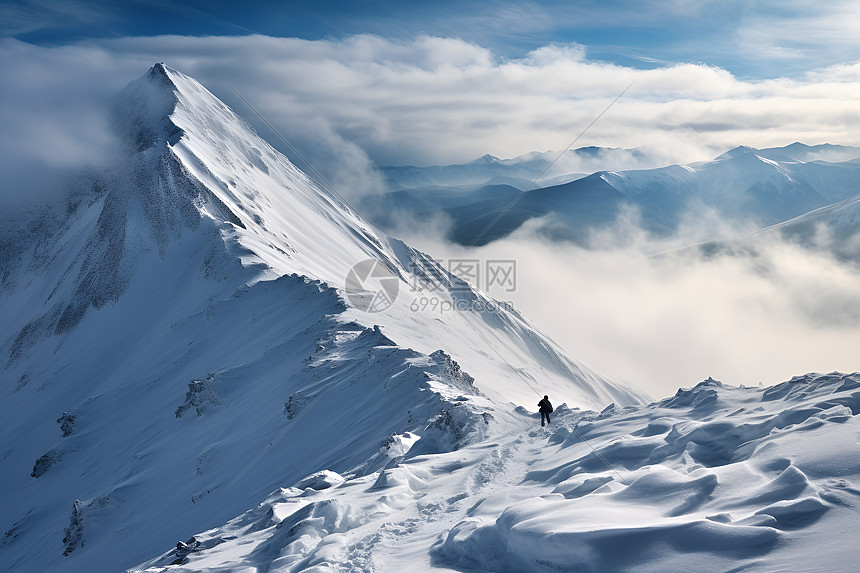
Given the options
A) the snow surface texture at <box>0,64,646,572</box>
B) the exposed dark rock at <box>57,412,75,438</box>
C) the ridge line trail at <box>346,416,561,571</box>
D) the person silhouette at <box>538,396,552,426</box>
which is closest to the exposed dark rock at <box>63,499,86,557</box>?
the snow surface texture at <box>0,64,646,572</box>

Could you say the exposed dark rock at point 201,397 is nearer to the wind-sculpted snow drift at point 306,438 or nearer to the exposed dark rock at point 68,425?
the wind-sculpted snow drift at point 306,438

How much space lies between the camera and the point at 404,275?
127 meters

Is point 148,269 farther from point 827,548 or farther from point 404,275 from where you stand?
point 827,548

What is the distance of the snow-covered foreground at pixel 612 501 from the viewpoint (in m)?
8.90

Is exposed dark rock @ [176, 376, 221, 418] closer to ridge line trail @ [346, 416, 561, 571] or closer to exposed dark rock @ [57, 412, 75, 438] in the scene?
exposed dark rock @ [57, 412, 75, 438]

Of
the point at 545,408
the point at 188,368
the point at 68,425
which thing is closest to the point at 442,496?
the point at 545,408

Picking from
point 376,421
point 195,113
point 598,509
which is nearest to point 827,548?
point 598,509

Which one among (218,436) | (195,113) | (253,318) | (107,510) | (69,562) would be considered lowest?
(69,562)

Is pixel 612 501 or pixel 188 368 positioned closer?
pixel 612 501

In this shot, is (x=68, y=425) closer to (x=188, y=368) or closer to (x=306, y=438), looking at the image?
(x=188, y=368)

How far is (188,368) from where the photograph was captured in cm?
4791

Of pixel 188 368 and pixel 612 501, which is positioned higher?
pixel 188 368

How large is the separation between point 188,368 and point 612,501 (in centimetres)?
4447

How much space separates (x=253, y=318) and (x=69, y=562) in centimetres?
2145
